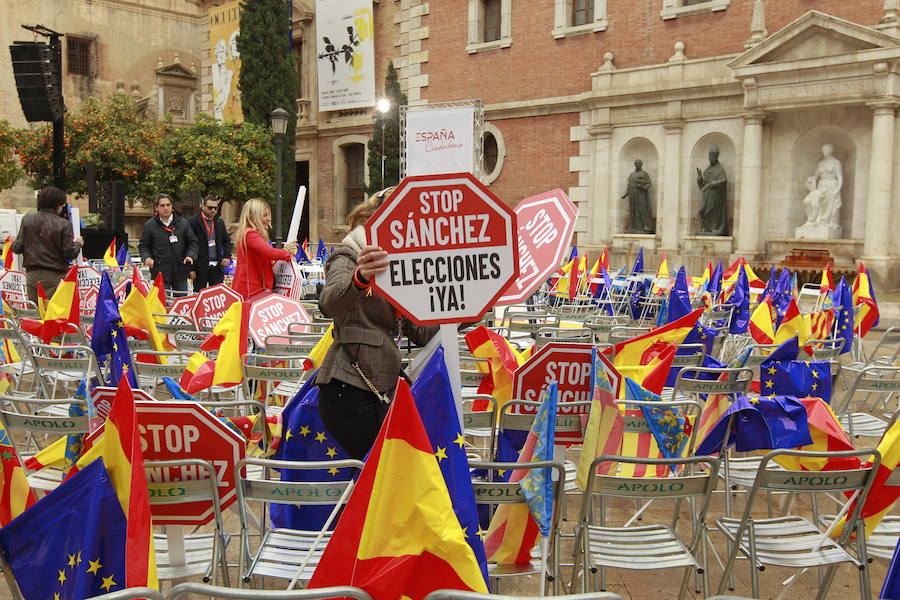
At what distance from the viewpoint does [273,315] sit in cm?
679

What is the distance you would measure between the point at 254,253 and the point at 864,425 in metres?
4.68

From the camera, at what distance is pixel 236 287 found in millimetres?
7078

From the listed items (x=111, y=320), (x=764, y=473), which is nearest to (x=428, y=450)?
(x=764, y=473)

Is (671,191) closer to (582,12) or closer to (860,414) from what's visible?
(582,12)

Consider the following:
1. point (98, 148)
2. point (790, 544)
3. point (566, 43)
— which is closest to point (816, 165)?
point (566, 43)

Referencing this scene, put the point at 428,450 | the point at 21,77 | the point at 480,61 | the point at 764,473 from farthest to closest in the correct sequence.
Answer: the point at 480,61 < the point at 21,77 < the point at 764,473 < the point at 428,450

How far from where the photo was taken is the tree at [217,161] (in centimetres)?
2283

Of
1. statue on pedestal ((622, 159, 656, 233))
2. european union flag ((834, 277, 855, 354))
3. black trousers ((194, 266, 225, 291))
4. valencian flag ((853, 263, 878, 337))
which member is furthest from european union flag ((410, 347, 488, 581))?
statue on pedestal ((622, 159, 656, 233))

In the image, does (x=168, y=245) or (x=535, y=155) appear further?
(x=535, y=155)

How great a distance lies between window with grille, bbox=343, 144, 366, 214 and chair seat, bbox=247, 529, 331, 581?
23.7 meters

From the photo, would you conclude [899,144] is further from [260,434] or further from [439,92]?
[260,434]

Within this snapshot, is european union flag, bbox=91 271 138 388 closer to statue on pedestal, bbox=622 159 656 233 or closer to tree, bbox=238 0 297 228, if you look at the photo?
statue on pedestal, bbox=622 159 656 233

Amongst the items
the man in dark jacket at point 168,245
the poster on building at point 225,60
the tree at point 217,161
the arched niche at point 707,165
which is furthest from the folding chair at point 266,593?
the poster on building at point 225,60

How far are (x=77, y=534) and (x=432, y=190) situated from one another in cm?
147
